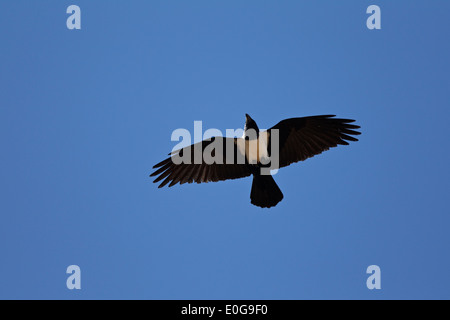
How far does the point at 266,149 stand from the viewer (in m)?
10.1

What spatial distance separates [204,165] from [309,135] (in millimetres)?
2113

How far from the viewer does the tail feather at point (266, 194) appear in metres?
9.77

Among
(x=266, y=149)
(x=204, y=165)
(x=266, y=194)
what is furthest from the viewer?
(x=204, y=165)

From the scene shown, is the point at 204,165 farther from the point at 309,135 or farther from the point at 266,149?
the point at 309,135

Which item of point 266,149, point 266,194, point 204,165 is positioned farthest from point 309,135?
point 204,165

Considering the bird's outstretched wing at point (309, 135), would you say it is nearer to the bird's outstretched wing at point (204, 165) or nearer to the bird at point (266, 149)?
the bird at point (266, 149)
